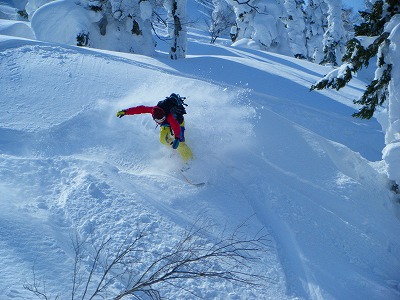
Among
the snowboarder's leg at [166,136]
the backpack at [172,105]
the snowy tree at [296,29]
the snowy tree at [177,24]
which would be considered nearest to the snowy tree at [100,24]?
the snowy tree at [177,24]

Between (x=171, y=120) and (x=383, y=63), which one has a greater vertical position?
(x=383, y=63)

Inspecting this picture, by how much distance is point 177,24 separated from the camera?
1339cm

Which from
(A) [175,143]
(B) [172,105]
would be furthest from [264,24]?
(A) [175,143]

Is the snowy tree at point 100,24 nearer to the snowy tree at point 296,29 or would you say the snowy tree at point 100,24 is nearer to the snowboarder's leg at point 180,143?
the snowboarder's leg at point 180,143

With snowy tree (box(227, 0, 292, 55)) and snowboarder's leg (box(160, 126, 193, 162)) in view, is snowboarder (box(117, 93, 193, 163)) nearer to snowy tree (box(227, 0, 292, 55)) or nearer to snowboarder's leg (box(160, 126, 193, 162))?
snowboarder's leg (box(160, 126, 193, 162))

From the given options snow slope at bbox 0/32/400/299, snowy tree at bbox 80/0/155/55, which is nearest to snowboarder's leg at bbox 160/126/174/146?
snow slope at bbox 0/32/400/299

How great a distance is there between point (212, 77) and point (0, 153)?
6864 millimetres

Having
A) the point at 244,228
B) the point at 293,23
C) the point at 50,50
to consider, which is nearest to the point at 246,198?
the point at 244,228

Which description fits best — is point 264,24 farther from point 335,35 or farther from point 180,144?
point 180,144

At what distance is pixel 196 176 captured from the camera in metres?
6.32

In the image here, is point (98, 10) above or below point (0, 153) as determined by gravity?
above

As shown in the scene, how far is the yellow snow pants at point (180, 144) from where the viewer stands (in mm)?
6445

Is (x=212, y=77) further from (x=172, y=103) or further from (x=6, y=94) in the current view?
(x=6, y=94)

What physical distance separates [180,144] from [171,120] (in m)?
0.48
